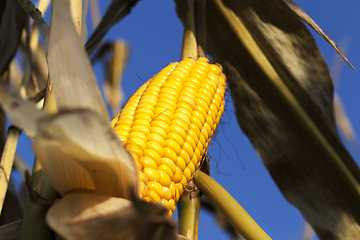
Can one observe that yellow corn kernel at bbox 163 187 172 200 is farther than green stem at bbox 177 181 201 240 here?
No

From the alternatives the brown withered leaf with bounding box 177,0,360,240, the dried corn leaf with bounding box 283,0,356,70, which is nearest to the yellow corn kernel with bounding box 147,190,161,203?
the dried corn leaf with bounding box 283,0,356,70

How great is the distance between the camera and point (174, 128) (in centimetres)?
71

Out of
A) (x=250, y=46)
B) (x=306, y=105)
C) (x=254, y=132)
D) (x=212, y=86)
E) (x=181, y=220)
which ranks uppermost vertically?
(x=250, y=46)

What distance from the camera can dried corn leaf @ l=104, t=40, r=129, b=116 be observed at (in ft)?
8.23

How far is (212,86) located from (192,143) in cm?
26

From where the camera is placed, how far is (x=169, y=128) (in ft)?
2.35

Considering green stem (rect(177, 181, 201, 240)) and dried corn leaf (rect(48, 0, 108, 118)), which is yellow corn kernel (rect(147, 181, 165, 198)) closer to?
dried corn leaf (rect(48, 0, 108, 118))

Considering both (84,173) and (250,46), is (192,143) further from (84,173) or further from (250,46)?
(250,46)

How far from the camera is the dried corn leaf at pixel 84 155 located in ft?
1.14

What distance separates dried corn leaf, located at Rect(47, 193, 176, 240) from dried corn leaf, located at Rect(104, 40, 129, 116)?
6.50 ft

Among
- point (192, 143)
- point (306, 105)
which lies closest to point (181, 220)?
point (192, 143)

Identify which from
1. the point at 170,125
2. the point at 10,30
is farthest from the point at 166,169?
the point at 10,30

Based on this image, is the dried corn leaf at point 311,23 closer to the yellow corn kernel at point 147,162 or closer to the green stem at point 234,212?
the green stem at point 234,212

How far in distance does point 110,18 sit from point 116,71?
1268mm
